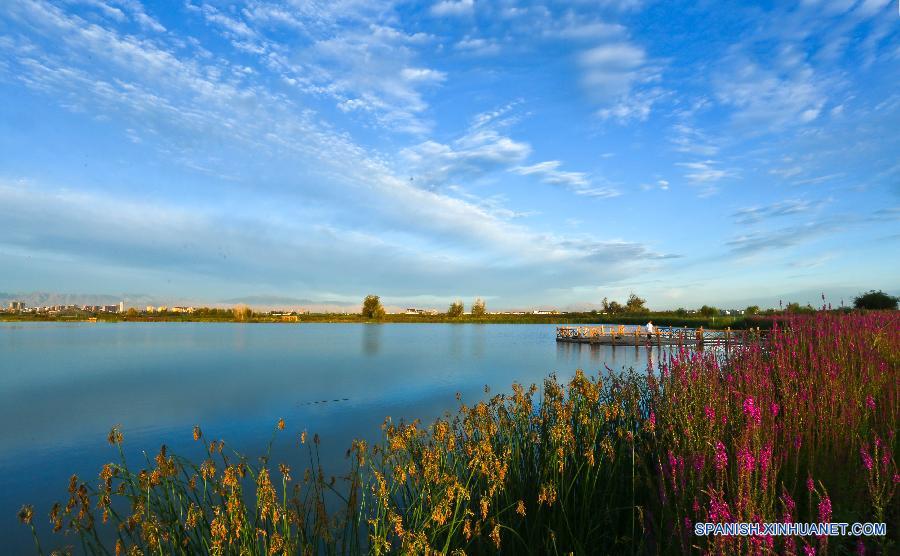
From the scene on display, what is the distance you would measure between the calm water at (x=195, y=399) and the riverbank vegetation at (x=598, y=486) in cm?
364

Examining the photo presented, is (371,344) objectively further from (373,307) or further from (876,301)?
(373,307)

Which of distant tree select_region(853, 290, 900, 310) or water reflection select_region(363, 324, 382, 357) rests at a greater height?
distant tree select_region(853, 290, 900, 310)

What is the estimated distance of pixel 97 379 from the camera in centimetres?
1930

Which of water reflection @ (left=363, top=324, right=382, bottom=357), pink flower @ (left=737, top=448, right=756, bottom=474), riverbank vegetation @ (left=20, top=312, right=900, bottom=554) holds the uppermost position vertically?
pink flower @ (left=737, top=448, right=756, bottom=474)

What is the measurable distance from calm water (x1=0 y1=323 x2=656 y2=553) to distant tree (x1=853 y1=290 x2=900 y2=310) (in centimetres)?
1562

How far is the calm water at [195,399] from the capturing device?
9508mm

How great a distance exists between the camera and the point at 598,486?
4883 mm

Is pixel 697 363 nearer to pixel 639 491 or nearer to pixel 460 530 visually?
pixel 639 491

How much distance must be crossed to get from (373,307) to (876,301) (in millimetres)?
97907

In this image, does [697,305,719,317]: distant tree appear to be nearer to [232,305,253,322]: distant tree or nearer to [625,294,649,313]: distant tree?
[625,294,649,313]: distant tree

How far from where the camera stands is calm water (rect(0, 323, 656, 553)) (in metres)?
9.51

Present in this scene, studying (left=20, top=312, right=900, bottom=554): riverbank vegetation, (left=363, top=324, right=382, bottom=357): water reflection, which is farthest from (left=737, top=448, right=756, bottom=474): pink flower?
(left=363, top=324, right=382, bottom=357): water reflection

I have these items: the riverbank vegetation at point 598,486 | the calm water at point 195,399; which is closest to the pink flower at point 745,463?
the riverbank vegetation at point 598,486

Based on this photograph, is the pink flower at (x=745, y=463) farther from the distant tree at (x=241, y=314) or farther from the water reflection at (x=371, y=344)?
the distant tree at (x=241, y=314)
